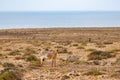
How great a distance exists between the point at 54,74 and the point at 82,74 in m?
1.35

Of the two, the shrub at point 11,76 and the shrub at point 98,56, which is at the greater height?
the shrub at point 11,76

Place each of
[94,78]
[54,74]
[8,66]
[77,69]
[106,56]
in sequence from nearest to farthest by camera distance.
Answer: [94,78]
[54,74]
[77,69]
[8,66]
[106,56]

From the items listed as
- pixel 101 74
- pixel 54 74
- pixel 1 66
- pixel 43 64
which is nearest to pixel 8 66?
pixel 1 66

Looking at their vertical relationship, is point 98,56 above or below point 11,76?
below

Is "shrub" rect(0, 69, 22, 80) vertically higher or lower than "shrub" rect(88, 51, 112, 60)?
higher

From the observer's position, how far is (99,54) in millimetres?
27562

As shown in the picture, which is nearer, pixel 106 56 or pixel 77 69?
pixel 77 69

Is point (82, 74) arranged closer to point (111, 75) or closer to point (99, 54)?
point (111, 75)

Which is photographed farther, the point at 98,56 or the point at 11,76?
the point at 98,56

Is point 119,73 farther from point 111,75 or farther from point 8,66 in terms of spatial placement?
point 8,66

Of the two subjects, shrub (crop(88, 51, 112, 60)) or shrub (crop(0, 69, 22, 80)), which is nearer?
shrub (crop(0, 69, 22, 80))

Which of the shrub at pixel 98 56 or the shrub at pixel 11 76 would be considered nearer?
the shrub at pixel 11 76

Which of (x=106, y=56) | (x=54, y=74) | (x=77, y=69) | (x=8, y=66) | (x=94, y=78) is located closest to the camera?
(x=94, y=78)

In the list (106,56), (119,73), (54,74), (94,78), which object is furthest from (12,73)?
(106,56)
